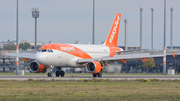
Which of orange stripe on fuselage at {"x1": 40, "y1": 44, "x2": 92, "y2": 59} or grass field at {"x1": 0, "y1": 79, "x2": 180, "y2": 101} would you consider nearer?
grass field at {"x1": 0, "y1": 79, "x2": 180, "y2": 101}

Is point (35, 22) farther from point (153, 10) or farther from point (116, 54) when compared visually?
point (153, 10)

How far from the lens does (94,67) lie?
4453cm

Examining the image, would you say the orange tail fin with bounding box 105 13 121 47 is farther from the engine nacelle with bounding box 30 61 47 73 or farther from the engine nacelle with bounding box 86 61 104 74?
the engine nacelle with bounding box 30 61 47 73

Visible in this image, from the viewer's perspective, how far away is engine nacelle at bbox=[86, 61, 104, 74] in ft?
144

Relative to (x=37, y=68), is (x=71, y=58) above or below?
above

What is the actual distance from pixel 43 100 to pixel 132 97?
462cm

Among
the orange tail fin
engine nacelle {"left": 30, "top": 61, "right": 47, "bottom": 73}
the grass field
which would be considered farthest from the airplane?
the grass field

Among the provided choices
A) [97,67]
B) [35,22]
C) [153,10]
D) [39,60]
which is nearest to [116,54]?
[97,67]

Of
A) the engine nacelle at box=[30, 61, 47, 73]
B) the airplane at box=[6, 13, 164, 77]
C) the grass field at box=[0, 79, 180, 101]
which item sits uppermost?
the airplane at box=[6, 13, 164, 77]

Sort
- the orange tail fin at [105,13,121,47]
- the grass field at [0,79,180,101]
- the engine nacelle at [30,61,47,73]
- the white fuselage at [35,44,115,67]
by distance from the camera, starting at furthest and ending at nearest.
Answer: the orange tail fin at [105,13,121,47] < the engine nacelle at [30,61,47,73] < the white fuselage at [35,44,115,67] < the grass field at [0,79,180,101]

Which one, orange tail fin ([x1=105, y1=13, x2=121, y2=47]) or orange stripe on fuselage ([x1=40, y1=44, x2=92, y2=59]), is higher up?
orange tail fin ([x1=105, y1=13, x2=121, y2=47])

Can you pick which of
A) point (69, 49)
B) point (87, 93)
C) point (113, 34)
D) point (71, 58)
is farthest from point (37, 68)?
point (87, 93)

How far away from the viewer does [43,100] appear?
1775 cm

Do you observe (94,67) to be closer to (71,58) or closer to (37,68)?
(71,58)
